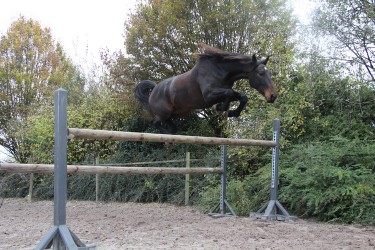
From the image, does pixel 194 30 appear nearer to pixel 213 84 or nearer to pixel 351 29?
pixel 351 29

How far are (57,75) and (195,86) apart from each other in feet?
48.3

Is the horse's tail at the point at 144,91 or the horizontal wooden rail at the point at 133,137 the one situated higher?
the horse's tail at the point at 144,91

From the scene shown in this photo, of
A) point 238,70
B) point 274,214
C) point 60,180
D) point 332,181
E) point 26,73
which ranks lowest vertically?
point 274,214

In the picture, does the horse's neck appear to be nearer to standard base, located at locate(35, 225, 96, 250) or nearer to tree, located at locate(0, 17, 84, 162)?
standard base, located at locate(35, 225, 96, 250)

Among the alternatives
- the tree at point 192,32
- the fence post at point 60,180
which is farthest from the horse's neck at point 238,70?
the tree at point 192,32

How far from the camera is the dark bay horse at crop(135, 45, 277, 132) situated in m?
4.24

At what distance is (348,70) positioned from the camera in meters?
6.96

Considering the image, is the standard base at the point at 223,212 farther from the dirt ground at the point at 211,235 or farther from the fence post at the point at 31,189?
the fence post at the point at 31,189

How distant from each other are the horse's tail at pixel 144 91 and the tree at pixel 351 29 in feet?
11.7

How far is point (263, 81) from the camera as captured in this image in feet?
14.0

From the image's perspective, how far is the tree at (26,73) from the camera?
15672 mm

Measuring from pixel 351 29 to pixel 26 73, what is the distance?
1367cm

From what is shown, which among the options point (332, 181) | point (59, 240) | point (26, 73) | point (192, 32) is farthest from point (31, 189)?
point (59, 240)

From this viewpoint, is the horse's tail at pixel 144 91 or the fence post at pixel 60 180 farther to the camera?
the horse's tail at pixel 144 91
